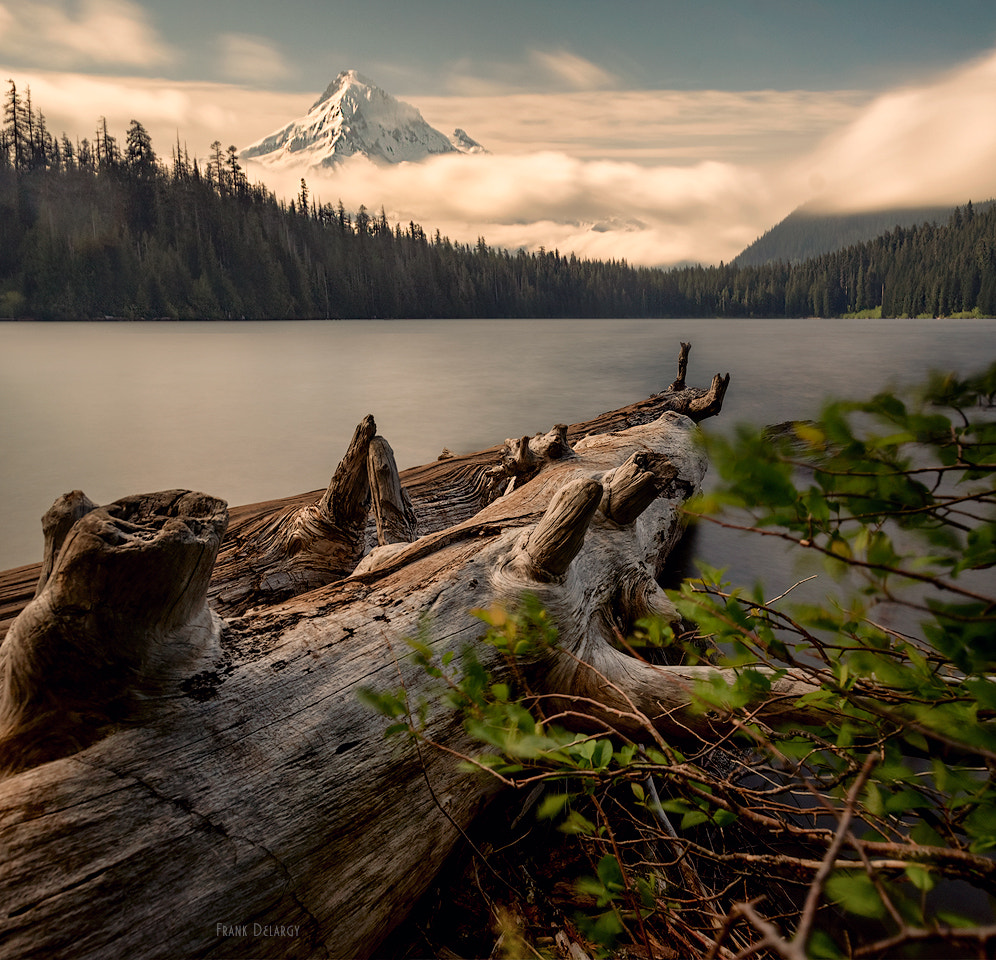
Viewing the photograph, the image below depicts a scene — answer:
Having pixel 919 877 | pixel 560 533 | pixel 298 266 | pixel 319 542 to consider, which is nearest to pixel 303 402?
pixel 319 542

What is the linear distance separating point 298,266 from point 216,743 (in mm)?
72228

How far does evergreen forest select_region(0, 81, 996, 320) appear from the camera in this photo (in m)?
47.7

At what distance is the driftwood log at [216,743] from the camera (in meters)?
1.24

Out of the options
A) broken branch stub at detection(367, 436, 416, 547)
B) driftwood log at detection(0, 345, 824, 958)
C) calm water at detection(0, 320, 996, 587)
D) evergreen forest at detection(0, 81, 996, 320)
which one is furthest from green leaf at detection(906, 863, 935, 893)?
evergreen forest at detection(0, 81, 996, 320)

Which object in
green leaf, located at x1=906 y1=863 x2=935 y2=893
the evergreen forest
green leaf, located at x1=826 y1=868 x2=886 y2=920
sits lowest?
green leaf, located at x1=906 y1=863 x2=935 y2=893

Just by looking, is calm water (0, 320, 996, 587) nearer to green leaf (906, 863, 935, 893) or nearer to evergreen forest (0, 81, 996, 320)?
green leaf (906, 863, 935, 893)

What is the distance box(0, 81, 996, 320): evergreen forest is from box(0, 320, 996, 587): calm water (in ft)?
95.8

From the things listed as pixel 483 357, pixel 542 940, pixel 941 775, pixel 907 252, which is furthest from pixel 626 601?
pixel 907 252

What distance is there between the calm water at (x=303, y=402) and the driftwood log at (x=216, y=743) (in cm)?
128

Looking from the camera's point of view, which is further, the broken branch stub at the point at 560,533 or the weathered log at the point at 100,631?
the broken branch stub at the point at 560,533

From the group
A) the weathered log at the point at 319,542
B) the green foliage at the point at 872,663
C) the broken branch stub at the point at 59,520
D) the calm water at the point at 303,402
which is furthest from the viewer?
the calm water at the point at 303,402

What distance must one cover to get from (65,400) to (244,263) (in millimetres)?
57072

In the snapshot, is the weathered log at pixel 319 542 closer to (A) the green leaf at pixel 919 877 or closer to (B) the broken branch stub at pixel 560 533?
(B) the broken branch stub at pixel 560 533

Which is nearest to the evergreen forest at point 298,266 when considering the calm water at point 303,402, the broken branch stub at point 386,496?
the calm water at point 303,402
